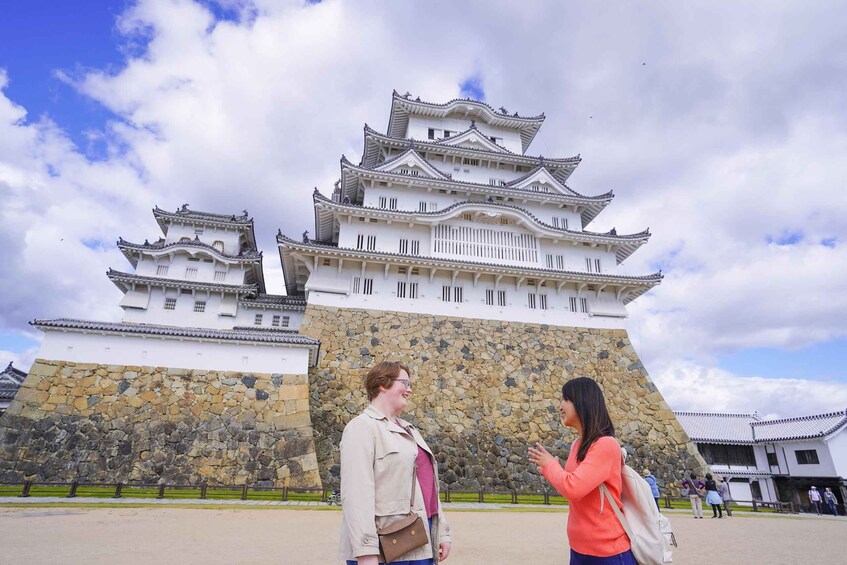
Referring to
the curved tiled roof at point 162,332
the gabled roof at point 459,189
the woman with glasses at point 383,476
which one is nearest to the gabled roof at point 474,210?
the gabled roof at point 459,189

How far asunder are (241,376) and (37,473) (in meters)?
5.85

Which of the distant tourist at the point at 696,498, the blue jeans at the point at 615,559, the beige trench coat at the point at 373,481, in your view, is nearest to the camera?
the beige trench coat at the point at 373,481

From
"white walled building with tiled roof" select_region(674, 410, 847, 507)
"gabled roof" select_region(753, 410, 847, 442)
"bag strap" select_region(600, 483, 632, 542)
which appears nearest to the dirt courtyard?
"bag strap" select_region(600, 483, 632, 542)

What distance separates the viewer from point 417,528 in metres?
2.39

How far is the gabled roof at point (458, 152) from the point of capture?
25.6 meters

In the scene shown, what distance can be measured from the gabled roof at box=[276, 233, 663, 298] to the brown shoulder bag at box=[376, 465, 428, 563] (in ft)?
56.1

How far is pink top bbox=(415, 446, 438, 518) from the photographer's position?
268cm

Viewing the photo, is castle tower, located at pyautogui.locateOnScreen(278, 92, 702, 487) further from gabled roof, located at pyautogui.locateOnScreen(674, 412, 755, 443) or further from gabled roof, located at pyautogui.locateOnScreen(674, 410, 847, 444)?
gabled roof, located at pyautogui.locateOnScreen(674, 410, 847, 444)

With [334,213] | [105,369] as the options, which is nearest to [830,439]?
[334,213]

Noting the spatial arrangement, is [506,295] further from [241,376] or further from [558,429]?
[241,376]

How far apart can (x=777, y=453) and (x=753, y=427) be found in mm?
2465

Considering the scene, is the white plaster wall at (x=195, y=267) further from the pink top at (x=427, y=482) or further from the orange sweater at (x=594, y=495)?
the orange sweater at (x=594, y=495)

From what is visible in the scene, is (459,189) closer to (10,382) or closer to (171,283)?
(171,283)

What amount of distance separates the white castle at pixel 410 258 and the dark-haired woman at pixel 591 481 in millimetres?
14507
